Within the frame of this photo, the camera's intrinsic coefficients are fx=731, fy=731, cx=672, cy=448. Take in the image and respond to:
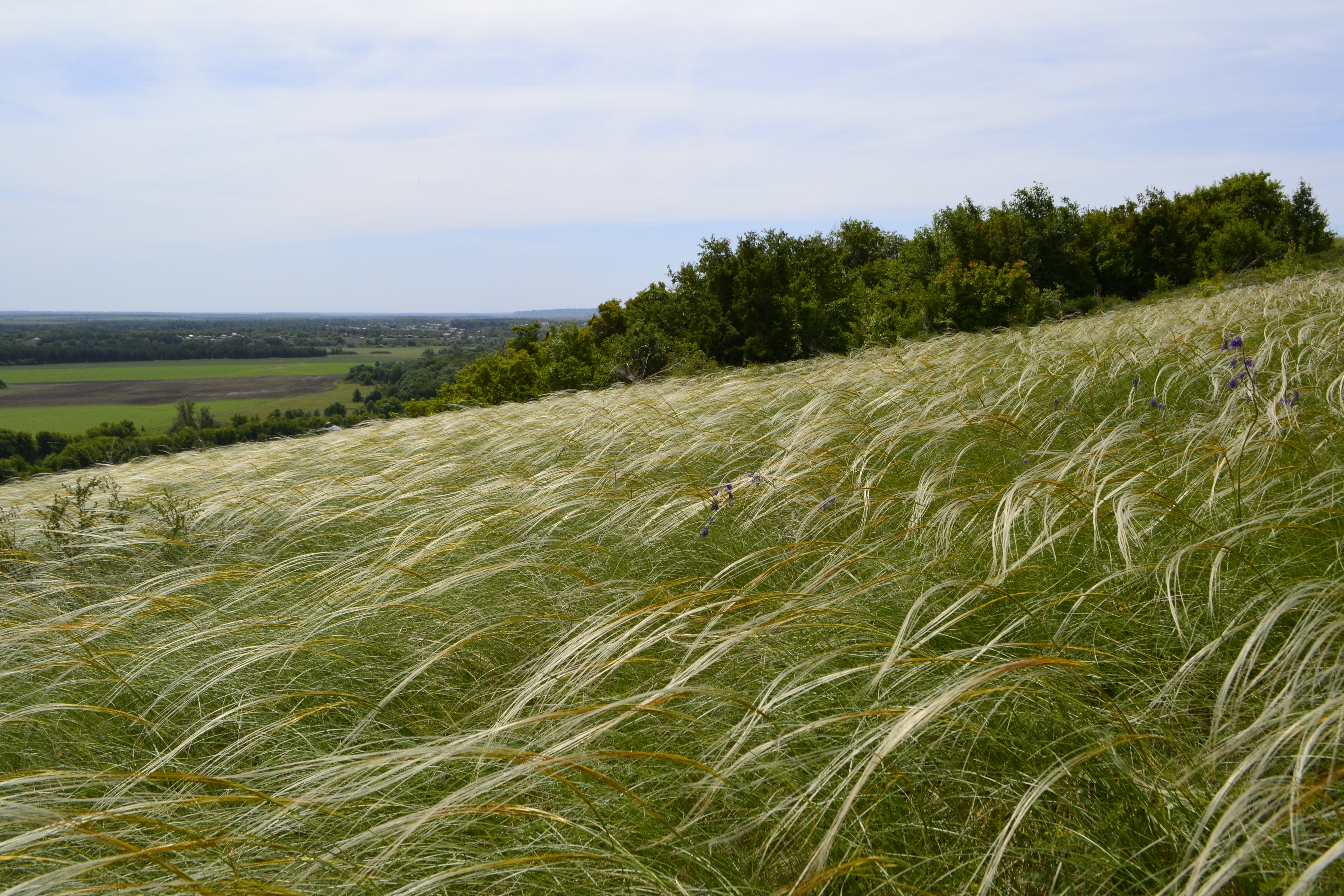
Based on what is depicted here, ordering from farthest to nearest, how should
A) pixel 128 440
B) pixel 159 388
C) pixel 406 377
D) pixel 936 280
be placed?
pixel 159 388, pixel 406 377, pixel 936 280, pixel 128 440

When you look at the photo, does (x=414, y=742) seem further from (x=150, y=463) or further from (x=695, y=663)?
(x=150, y=463)

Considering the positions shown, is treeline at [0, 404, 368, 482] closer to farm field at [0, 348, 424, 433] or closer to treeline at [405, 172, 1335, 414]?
treeline at [405, 172, 1335, 414]

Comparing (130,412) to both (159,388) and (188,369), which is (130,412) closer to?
(159,388)

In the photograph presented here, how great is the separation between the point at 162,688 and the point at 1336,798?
243 cm

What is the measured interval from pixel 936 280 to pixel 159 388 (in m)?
81.8

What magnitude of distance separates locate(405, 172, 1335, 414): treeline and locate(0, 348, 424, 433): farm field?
3815cm

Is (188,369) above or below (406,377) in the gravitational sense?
above

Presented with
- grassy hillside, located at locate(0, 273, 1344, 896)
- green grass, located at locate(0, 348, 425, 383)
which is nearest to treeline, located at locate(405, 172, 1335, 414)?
grassy hillside, located at locate(0, 273, 1344, 896)

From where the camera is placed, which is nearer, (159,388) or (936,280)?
(936,280)

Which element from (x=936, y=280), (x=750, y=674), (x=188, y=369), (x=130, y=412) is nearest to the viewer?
(x=750, y=674)

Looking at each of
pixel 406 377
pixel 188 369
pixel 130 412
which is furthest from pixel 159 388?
pixel 406 377

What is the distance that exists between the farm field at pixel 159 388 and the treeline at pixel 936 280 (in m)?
38.1

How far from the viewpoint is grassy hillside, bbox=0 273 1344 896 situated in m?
1.10

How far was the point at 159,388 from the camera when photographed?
2938 inches
